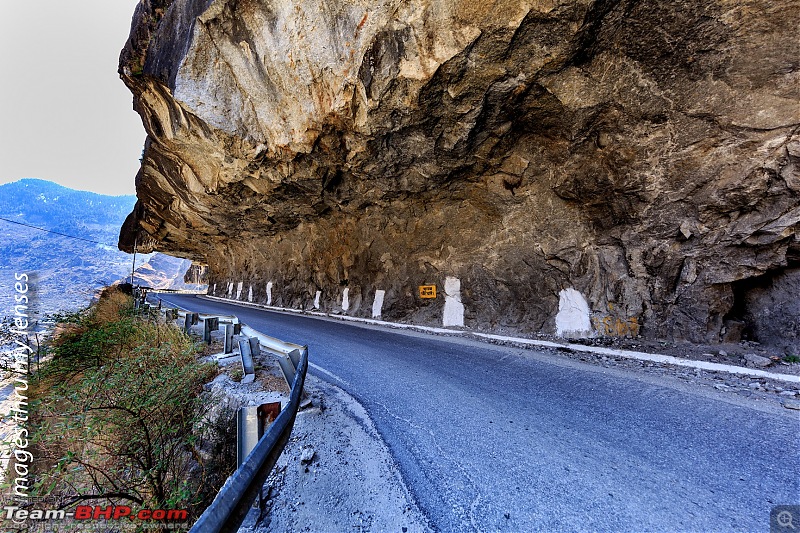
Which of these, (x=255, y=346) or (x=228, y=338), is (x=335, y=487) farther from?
(x=228, y=338)

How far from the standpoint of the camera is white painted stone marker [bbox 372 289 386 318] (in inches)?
452

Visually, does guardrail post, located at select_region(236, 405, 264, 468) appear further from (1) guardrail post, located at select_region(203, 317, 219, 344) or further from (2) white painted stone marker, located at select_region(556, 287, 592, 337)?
(2) white painted stone marker, located at select_region(556, 287, 592, 337)

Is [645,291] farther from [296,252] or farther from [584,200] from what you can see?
[296,252]

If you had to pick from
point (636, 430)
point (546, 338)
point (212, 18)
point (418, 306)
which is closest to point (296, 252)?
point (418, 306)

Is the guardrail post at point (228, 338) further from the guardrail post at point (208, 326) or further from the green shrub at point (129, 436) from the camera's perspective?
the guardrail post at point (208, 326)

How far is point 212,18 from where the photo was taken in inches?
310

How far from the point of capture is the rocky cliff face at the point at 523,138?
4746 millimetres

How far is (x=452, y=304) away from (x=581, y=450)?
6893 mm

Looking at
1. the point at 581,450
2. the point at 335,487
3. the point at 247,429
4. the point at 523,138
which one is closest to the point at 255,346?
the point at 247,429

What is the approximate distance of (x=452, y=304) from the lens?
9.30 metres

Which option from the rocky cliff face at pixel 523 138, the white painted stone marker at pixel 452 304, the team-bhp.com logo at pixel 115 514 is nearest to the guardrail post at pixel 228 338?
the team-bhp.com logo at pixel 115 514

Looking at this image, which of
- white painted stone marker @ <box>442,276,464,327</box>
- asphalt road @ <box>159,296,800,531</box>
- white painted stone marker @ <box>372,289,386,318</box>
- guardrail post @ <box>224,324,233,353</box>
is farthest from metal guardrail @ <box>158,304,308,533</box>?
white painted stone marker @ <box>372,289,386,318</box>

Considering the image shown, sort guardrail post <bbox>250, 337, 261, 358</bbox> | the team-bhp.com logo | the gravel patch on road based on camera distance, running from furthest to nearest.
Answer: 1. guardrail post <bbox>250, 337, 261, 358</bbox>
2. the team-bhp.com logo
3. the gravel patch on road

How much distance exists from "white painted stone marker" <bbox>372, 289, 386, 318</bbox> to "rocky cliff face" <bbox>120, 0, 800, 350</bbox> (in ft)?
0.25
